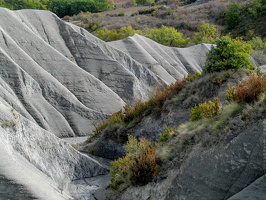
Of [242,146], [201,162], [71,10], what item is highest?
[242,146]

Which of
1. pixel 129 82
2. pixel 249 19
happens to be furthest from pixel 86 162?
pixel 249 19

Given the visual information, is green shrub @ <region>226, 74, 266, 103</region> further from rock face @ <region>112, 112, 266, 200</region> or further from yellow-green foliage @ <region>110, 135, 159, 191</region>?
yellow-green foliage @ <region>110, 135, 159, 191</region>

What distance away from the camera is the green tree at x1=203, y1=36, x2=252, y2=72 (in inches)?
543

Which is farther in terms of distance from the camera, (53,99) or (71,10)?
(71,10)

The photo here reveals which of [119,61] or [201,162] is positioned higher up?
[201,162]

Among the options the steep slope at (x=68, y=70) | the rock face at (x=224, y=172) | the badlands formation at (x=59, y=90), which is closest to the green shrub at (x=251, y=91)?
the rock face at (x=224, y=172)

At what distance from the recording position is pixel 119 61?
92.1ft

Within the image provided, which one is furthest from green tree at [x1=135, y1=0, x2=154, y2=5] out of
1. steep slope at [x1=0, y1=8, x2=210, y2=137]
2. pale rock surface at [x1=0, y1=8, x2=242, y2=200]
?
steep slope at [x1=0, y1=8, x2=210, y2=137]

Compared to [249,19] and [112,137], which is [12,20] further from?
[249,19]

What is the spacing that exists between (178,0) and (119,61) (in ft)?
201

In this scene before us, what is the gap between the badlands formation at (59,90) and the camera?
34.3 ft

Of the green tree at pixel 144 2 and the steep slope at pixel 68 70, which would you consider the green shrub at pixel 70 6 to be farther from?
the steep slope at pixel 68 70

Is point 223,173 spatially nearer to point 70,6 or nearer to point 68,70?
point 68,70

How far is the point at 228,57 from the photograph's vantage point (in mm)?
13961
